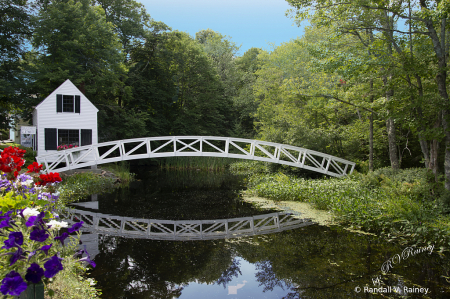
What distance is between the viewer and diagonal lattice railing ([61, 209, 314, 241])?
23.2 feet

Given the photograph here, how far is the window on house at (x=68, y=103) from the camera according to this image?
15.2 metres

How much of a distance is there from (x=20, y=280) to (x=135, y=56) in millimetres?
25572

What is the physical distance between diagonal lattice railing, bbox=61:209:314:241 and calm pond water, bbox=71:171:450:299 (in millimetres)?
344

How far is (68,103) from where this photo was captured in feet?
50.2

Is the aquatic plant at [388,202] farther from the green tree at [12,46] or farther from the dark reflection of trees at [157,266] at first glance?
the green tree at [12,46]

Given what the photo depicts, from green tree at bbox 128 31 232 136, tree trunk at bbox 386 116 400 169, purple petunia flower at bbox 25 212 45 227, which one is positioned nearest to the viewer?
purple petunia flower at bbox 25 212 45 227

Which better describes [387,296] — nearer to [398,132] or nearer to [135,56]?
[398,132]

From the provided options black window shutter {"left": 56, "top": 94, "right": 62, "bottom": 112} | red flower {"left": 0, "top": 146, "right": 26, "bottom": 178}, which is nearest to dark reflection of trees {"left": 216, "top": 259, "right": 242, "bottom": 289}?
red flower {"left": 0, "top": 146, "right": 26, "bottom": 178}

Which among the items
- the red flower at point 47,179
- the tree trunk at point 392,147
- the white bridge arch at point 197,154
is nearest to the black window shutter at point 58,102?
the white bridge arch at point 197,154

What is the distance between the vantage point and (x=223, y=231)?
7395 mm

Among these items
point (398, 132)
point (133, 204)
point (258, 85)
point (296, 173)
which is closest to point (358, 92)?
point (398, 132)

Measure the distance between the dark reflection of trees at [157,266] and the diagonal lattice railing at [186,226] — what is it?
0.45 metres

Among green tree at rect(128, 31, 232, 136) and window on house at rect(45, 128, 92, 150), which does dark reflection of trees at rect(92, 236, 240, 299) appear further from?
green tree at rect(128, 31, 232, 136)

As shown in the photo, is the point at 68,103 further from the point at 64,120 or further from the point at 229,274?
the point at 229,274
